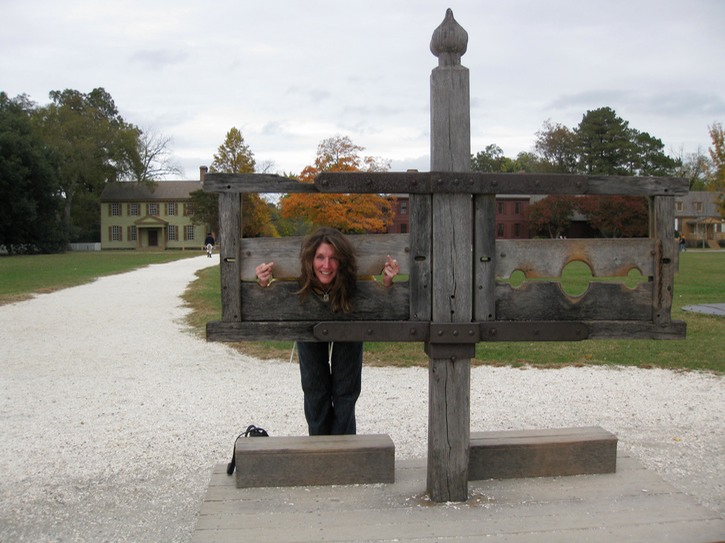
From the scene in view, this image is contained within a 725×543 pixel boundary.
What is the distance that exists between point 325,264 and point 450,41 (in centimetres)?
118

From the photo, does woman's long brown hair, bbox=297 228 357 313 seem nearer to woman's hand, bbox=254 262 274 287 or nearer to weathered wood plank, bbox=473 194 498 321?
woman's hand, bbox=254 262 274 287

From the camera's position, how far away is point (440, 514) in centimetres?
321

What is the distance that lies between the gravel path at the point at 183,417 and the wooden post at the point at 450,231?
179 centimetres

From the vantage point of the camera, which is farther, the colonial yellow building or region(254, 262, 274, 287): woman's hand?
the colonial yellow building

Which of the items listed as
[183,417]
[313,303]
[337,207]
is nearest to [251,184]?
[313,303]

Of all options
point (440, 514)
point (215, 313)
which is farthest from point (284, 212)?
point (440, 514)

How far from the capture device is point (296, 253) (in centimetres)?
331

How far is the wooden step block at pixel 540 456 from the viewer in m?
3.61

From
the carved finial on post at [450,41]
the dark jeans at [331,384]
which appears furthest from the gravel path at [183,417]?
the carved finial on post at [450,41]

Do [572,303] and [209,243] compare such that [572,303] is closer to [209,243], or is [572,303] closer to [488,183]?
[488,183]

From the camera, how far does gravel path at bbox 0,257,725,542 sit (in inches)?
177

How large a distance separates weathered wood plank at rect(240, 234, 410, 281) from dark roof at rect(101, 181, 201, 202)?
75.3 meters

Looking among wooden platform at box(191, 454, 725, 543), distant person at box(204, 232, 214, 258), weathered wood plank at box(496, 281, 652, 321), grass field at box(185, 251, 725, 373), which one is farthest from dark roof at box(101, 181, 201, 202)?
weathered wood plank at box(496, 281, 652, 321)

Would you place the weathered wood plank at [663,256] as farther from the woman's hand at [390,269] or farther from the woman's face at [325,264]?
the woman's face at [325,264]
